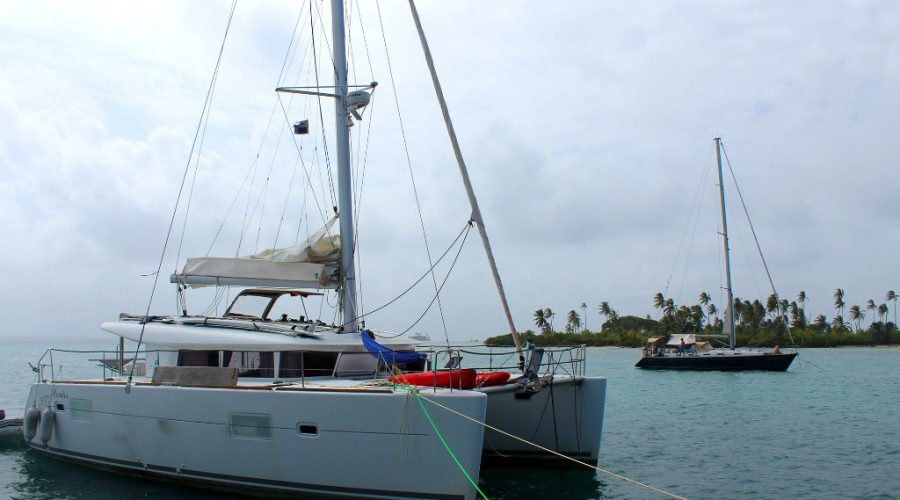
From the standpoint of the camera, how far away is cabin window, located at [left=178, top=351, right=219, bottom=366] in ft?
37.7

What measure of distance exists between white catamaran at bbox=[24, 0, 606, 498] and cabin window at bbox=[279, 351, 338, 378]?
0.8 inches

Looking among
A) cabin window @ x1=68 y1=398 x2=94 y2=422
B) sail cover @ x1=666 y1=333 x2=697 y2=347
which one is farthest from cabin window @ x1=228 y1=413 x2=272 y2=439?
sail cover @ x1=666 y1=333 x2=697 y2=347

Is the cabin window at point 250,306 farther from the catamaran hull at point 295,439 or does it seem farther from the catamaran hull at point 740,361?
the catamaran hull at point 740,361

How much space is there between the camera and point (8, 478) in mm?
→ 12688

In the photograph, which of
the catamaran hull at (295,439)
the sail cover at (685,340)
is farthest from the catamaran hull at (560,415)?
the sail cover at (685,340)

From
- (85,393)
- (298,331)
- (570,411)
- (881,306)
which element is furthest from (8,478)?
(881,306)

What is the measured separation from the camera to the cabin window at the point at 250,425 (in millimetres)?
9438

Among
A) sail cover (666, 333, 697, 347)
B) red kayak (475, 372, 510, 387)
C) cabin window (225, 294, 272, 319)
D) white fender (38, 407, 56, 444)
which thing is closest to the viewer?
red kayak (475, 372, 510, 387)

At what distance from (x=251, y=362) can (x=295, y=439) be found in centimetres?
255

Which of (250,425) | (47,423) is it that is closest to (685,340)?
(47,423)

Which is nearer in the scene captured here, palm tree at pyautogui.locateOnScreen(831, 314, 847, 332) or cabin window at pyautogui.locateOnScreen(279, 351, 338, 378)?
cabin window at pyautogui.locateOnScreen(279, 351, 338, 378)

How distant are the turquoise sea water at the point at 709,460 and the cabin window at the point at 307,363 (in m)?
2.01

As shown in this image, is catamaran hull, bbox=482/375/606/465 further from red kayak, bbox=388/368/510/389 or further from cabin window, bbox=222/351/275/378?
cabin window, bbox=222/351/275/378

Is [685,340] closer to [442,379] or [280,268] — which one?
[280,268]
